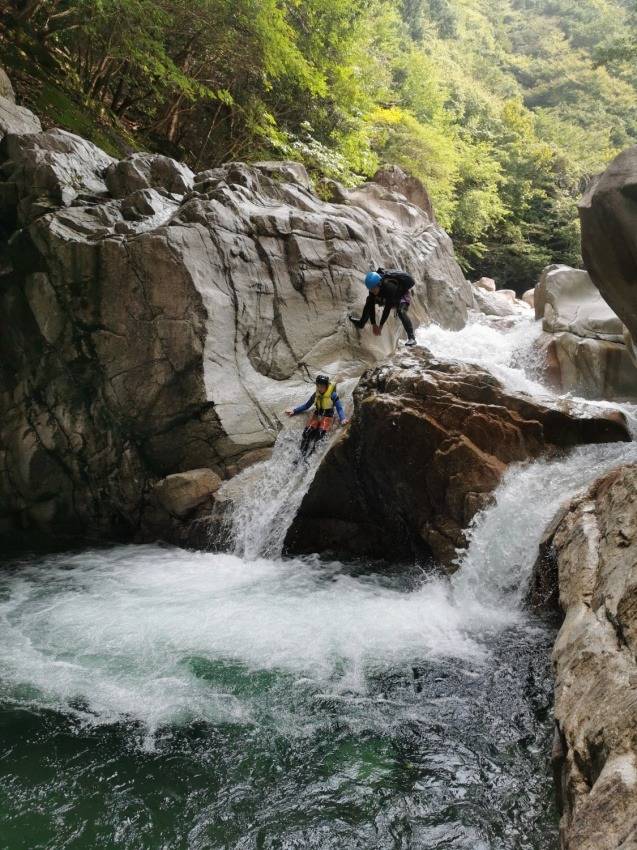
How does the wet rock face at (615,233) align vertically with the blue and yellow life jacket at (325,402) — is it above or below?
above

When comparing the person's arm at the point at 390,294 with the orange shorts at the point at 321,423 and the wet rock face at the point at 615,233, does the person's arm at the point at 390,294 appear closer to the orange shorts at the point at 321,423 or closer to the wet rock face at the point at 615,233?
the orange shorts at the point at 321,423

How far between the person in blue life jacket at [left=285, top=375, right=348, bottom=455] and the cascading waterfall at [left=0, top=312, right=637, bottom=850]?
255 cm

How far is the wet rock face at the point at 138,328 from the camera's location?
10.6m

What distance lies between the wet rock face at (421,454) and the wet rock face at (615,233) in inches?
81.2

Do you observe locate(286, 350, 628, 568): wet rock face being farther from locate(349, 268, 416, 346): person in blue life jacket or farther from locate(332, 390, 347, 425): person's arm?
locate(349, 268, 416, 346): person in blue life jacket

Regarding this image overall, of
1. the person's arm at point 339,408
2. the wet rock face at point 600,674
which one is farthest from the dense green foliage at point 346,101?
the wet rock face at point 600,674

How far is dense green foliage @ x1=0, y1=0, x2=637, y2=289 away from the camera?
48.9 feet

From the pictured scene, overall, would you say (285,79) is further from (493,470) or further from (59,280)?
(493,470)

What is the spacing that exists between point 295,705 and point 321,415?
6.00 metres

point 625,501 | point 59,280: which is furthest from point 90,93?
point 625,501

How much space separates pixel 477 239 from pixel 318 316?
2019 centimetres

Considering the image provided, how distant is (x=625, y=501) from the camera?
4.92 m

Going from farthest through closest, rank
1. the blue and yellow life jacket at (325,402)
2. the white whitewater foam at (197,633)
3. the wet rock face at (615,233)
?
the blue and yellow life jacket at (325,402), the wet rock face at (615,233), the white whitewater foam at (197,633)

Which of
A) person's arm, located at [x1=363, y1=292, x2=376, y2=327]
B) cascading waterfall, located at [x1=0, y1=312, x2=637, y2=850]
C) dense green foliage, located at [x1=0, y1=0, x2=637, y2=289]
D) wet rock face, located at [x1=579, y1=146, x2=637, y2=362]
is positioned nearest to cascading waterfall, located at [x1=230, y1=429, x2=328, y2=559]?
cascading waterfall, located at [x1=0, y1=312, x2=637, y2=850]
